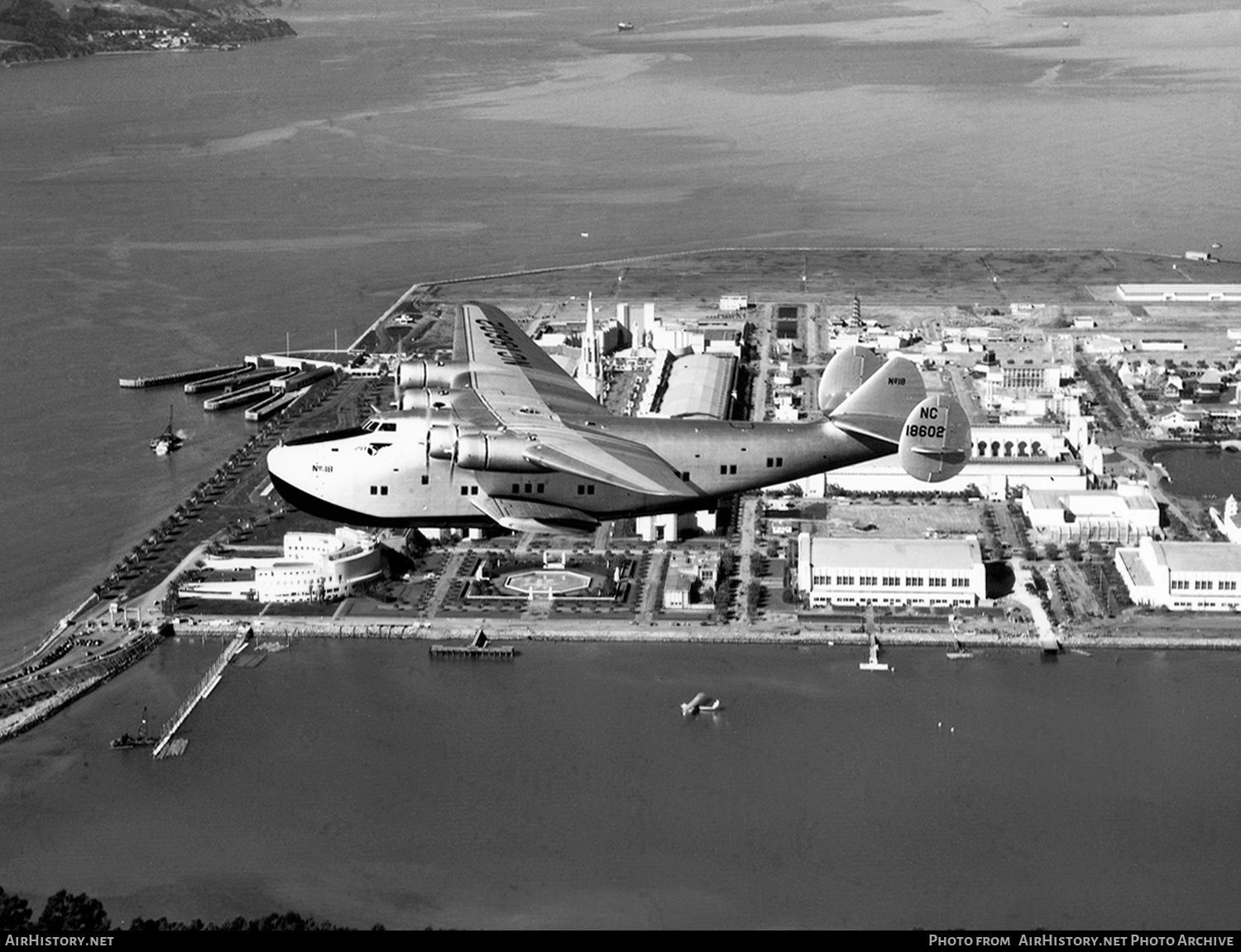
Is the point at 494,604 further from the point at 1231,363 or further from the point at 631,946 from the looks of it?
the point at 1231,363

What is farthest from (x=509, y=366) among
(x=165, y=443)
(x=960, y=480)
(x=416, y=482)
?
(x=165, y=443)

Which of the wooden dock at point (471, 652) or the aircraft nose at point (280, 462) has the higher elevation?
the aircraft nose at point (280, 462)

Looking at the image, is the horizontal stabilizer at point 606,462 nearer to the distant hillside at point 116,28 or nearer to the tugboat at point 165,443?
the tugboat at point 165,443

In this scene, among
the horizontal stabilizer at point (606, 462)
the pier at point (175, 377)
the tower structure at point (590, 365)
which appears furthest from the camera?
the pier at point (175, 377)

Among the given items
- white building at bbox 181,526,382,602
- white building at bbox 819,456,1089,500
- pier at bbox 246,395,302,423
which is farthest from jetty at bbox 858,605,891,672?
pier at bbox 246,395,302,423

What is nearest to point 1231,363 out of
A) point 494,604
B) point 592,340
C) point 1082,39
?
point 592,340

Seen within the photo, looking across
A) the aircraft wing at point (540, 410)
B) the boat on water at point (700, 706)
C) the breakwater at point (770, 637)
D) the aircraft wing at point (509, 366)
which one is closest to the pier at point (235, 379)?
the breakwater at point (770, 637)

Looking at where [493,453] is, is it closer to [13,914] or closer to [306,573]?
[13,914]
